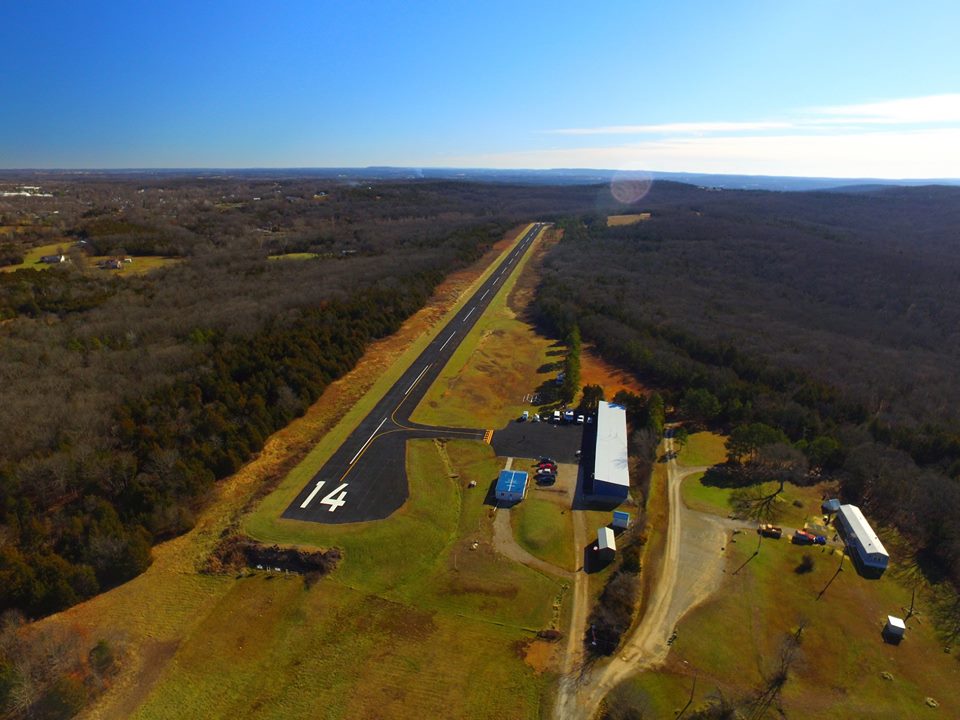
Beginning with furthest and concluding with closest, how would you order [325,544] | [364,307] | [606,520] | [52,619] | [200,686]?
[364,307] < [606,520] < [325,544] < [52,619] < [200,686]

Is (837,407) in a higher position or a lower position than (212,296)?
lower

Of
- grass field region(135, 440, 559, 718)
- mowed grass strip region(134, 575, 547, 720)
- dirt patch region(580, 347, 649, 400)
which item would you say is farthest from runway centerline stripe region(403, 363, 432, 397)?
mowed grass strip region(134, 575, 547, 720)

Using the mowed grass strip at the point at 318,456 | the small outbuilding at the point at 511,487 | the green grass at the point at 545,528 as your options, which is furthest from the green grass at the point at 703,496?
the mowed grass strip at the point at 318,456

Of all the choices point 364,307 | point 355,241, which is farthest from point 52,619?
point 355,241

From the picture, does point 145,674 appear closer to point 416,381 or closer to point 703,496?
point 416,381

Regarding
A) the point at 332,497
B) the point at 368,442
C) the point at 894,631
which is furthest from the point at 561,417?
the point at 894,631

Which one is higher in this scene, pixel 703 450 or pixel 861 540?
pixel 703 450

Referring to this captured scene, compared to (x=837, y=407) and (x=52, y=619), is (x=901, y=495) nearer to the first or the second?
(x=837, y=407)
